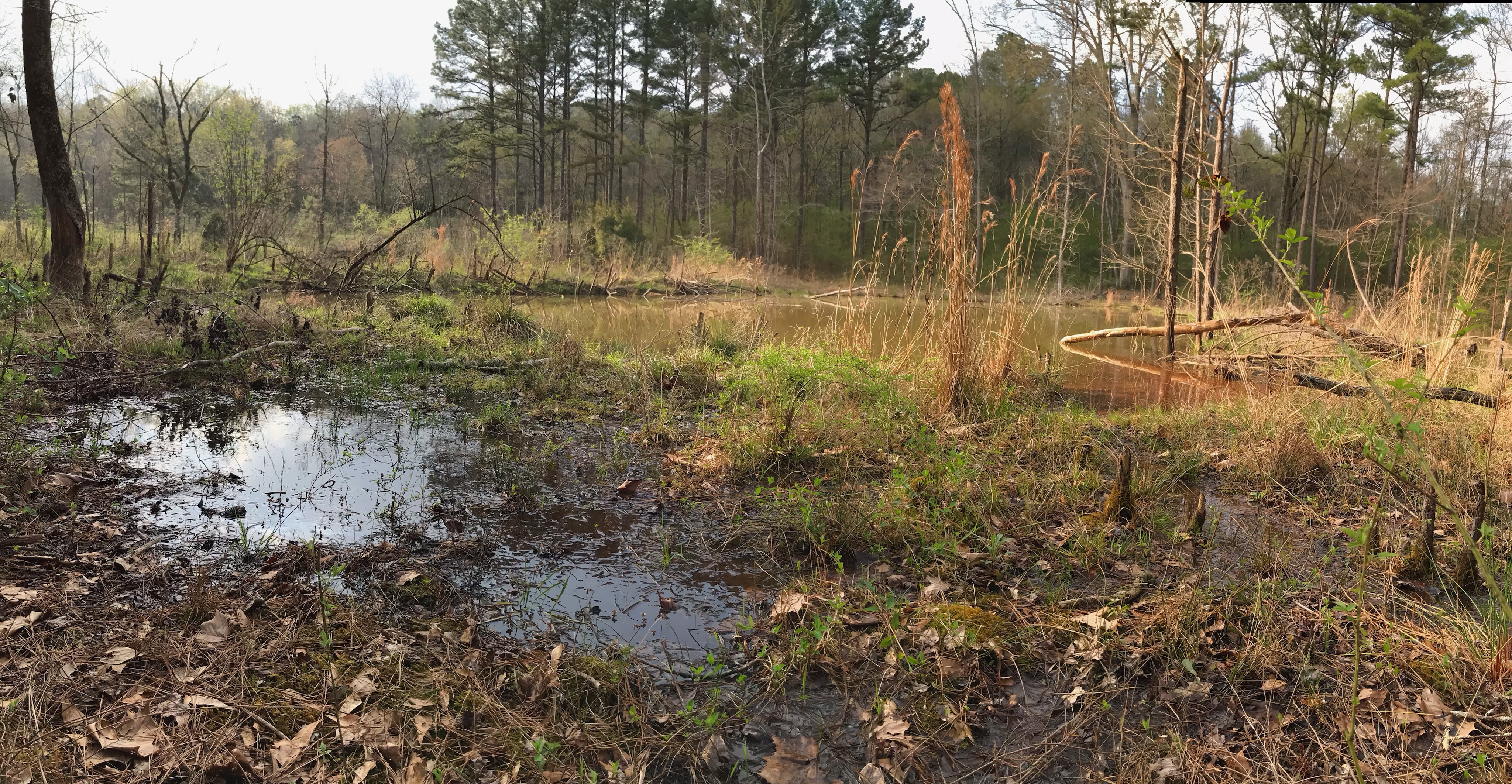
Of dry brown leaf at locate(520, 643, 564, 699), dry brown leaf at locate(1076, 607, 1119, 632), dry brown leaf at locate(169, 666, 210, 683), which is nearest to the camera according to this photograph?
dry brown leaf at locate(169, 666, 210, 683)

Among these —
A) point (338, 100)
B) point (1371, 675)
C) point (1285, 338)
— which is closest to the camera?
point (1371, 675)

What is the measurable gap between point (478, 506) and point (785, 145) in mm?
31576

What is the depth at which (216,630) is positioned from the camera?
250 centimetres

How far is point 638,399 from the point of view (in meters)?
6.45

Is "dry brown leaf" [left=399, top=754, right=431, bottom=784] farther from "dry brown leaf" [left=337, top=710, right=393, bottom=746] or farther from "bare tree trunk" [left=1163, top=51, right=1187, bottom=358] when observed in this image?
"bare tree trunk" [left=1163, top=51, right=1187, bottom=358]

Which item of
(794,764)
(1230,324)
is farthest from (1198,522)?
(1230,324)

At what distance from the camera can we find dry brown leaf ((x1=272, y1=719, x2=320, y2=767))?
1.96m

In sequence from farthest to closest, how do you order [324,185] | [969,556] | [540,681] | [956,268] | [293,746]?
[324,185], [956,268], [969,556], [540,681], [293,746]

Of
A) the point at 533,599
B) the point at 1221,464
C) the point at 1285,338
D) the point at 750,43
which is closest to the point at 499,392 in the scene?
the point at 533,599

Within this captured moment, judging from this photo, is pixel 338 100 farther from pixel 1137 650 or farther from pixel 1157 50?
pixel 1137 650

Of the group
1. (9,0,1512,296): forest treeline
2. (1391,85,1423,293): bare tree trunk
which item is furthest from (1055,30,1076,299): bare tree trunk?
(1391,85,1423,293): bare tree trunk

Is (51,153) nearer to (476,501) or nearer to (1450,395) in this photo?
(476,501)

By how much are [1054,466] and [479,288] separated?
30.5 feet

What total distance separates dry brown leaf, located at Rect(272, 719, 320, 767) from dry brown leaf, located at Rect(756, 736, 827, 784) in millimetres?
1025
